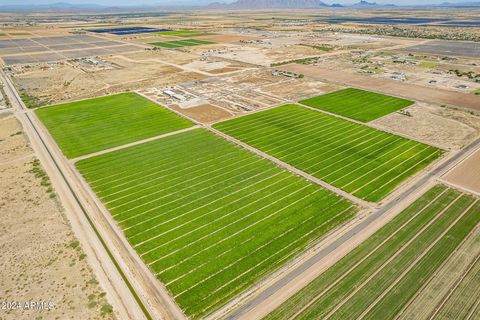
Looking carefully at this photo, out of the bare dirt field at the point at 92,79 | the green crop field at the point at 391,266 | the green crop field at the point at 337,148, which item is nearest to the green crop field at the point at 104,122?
the bare dirt field at the point at 92,79

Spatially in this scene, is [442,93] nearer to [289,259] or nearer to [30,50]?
[289,259]

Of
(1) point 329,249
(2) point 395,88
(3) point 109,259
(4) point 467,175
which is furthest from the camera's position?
(2) point 395,88

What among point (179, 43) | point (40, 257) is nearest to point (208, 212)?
point (40, 257)

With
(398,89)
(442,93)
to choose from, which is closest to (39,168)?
(398,89)

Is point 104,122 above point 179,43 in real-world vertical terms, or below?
above

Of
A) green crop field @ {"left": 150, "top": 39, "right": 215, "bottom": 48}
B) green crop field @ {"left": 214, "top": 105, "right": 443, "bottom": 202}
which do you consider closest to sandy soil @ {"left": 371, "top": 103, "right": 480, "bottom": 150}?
green crop field @ {"left": 214, "top": 105, "right": 443, "bottom": 202}

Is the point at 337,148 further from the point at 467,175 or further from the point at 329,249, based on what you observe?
the point at 329,249

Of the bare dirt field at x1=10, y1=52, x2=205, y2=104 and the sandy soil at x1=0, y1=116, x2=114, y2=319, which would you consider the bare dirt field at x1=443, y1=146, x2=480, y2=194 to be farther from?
the bare dirt field at x1=10, y1=52, x2=205, y2=104
